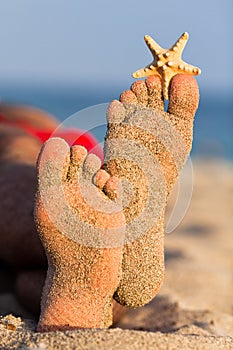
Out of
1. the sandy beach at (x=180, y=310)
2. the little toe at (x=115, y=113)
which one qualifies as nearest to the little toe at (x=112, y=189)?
the little toe at (x=115, y=113)

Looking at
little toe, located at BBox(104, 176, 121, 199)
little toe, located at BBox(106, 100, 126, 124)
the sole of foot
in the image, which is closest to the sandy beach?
the sole of foot

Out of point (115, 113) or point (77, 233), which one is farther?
point (115, 113)

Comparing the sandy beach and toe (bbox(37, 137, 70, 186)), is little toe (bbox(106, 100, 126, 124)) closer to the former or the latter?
toe (bbox(37, 137, 70, 186))

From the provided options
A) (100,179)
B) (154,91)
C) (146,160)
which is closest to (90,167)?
(100,179)

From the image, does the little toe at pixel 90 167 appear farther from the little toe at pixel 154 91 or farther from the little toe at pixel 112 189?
the little toe at pixel 154 91

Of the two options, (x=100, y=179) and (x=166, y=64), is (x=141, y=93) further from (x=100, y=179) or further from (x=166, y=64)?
(x=100, y=179)

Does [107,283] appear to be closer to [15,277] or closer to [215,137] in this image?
[15,277]

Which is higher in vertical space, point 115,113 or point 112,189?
point 115,113
